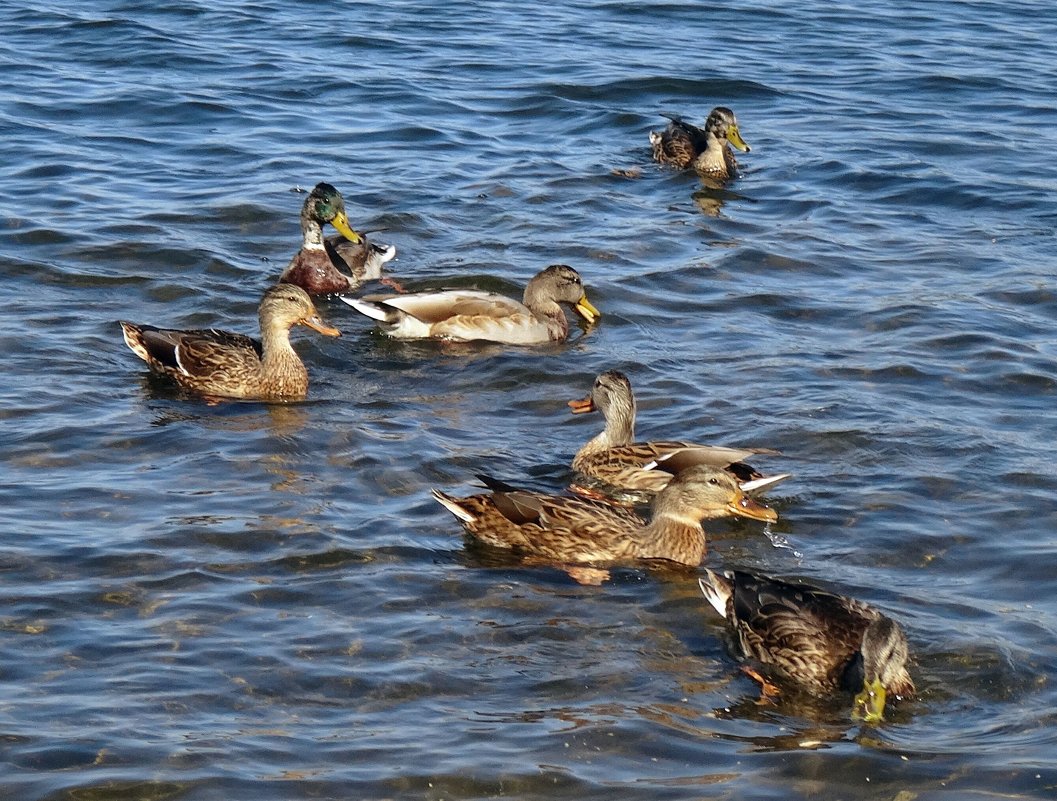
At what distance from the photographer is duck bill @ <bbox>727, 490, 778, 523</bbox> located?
8.76 meters

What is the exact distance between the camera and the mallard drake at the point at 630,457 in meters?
9.29

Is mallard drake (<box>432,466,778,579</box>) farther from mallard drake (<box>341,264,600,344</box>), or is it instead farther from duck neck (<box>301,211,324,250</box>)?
Answer: duck neck (<box>301,211,324,250</box>)

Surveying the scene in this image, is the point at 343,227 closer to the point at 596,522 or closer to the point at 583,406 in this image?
the point at 583,406

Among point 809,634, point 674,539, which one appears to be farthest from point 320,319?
point 809,634

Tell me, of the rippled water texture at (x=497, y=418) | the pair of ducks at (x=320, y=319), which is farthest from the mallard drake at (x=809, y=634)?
the pair of ducks at (x=320, y=319)

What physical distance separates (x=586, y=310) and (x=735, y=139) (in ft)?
16.3

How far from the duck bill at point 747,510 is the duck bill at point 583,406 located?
1.70m

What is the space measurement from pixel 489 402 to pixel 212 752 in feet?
15.8

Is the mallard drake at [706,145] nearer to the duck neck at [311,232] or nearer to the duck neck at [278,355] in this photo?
the duck neck at [311,232]

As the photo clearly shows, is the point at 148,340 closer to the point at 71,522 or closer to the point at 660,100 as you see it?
the point at 71,522

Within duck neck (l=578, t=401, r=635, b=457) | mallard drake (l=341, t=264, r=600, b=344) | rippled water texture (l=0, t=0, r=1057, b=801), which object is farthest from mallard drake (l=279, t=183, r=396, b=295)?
duck neck (l=578, t=401, r=635, b=457)

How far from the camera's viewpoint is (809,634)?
7.52 meters

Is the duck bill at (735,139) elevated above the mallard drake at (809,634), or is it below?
above

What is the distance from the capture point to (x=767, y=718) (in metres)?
7.15
